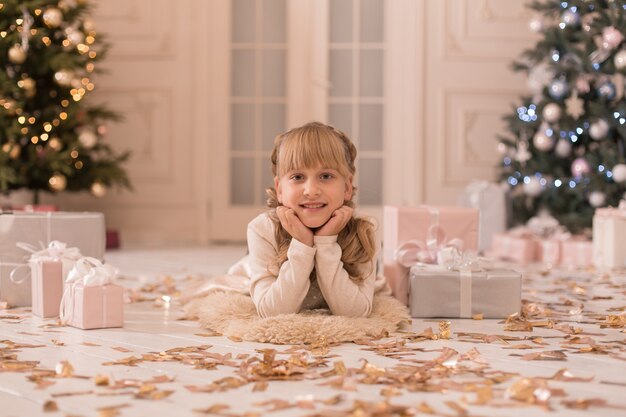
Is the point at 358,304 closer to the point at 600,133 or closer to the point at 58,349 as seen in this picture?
the point at 58,349

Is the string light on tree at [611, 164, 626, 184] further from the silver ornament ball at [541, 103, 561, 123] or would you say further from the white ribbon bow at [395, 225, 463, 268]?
the white ribbon bow at [395, 225, 463, 268]

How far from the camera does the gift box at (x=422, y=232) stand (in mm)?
3023

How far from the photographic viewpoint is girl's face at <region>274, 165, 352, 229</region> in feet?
7.71

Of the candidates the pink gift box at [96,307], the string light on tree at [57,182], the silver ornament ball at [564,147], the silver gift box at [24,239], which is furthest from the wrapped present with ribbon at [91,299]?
the silver ornament ball at [564,147]

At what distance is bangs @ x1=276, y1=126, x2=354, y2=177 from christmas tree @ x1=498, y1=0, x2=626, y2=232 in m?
2.79

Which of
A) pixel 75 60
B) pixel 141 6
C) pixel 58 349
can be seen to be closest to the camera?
pixel 58 349

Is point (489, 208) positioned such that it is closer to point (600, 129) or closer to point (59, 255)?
point (600, 129)

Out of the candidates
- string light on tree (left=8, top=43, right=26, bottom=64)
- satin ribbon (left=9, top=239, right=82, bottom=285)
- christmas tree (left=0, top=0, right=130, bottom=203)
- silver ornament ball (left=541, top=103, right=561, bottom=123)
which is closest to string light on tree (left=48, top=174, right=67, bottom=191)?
christmas tree (left=0, top=0, right=130, bottom=203)

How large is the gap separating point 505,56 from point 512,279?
3.59 metres

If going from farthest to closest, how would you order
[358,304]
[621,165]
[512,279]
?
1. [621,165]
2. [512,279]
3. [358,304]

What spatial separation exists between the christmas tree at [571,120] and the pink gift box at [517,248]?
0.41 m

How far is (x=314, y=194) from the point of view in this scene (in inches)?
91.8

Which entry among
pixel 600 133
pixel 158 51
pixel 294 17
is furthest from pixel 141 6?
pixel 600 133

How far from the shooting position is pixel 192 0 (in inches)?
234
